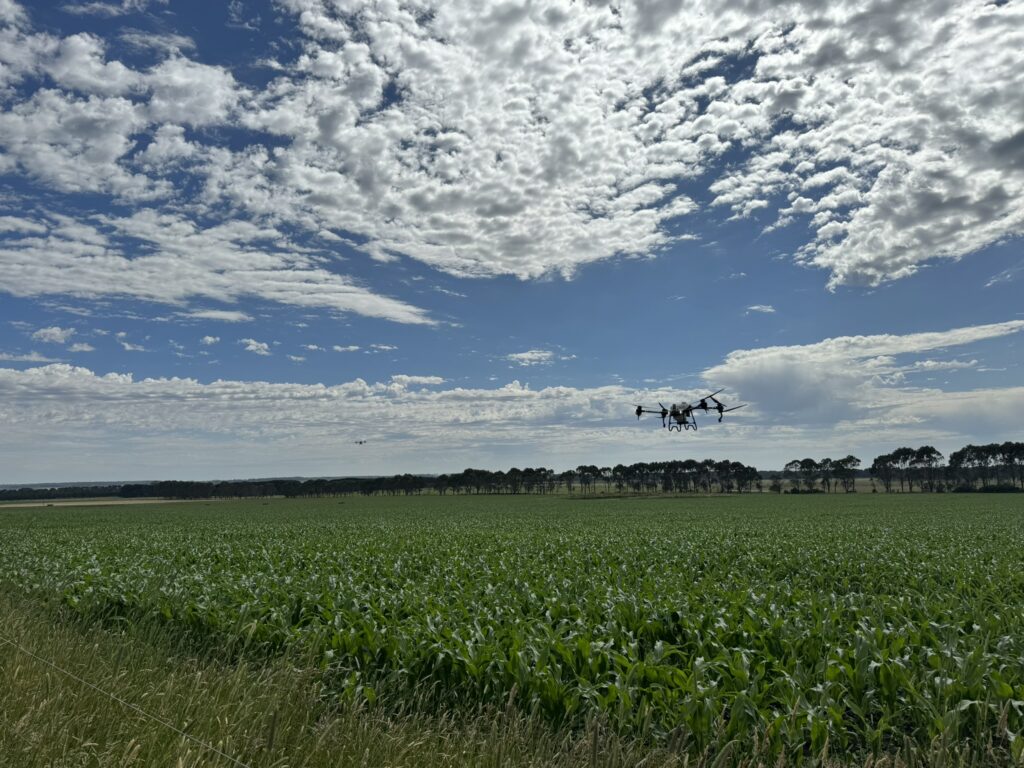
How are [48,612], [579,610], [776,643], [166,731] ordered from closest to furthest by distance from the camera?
[166,731]
[776,643]
[579,610]
[48,612]

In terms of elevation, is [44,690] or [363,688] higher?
[44,690]

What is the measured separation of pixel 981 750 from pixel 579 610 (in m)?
5.98

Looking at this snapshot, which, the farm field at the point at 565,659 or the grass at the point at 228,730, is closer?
the grass at the point at 228,730

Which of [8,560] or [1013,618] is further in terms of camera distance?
[8,560]

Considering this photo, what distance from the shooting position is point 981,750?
6.14 metres

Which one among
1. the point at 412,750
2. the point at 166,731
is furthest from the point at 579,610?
the point at 166,731

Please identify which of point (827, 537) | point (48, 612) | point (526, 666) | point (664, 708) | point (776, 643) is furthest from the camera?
point (827, 537)

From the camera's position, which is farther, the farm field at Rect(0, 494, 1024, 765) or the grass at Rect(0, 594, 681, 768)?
the farm field at Rect(0, 494, 1024, 765)

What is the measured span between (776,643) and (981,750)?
10.5ft

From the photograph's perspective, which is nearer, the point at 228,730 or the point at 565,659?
the point at 228,730

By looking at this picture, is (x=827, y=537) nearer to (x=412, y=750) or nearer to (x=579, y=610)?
(x=579, y=610)

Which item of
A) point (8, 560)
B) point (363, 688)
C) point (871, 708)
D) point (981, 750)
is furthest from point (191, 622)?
point (8, 560)

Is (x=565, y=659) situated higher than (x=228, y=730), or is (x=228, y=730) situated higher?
(x=228, y=730)

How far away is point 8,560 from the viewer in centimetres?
2392
